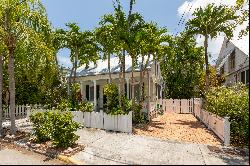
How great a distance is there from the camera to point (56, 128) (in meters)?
13.1

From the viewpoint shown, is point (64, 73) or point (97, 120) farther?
point (64, 73)

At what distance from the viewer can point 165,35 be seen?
68.1ft

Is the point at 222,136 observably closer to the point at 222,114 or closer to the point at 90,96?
the point at 222,114

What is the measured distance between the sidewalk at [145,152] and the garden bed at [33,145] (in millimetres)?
410

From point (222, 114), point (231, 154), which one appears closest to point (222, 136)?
point (222, 114)

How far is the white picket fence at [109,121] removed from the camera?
16141 mm

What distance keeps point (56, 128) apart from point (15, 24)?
5.91 metres

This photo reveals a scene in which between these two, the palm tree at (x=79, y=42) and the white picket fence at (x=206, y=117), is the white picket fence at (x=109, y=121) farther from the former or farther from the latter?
the palm tree at (x=79, y=42)

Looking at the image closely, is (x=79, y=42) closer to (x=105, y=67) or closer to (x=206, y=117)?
(x=105, y=67)

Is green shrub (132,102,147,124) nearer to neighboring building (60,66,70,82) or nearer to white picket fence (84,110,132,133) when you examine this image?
white picket fence (84,110,132,133)

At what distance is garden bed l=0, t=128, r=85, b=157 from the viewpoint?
40.5 ft

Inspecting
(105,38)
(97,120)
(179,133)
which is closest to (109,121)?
(97,120)

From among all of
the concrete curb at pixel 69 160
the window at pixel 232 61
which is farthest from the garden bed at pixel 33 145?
the window at pixel 232 61

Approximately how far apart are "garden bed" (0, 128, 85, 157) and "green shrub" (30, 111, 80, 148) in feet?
0.90
